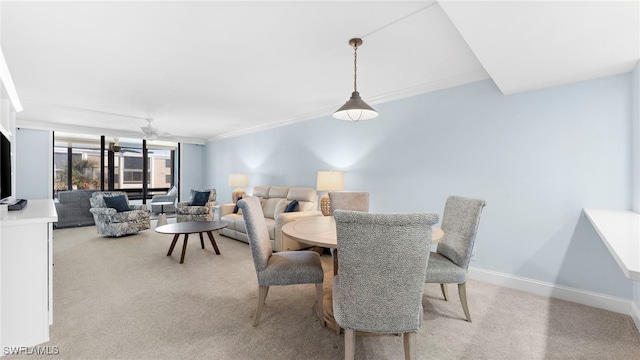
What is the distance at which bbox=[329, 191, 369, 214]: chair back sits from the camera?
9.53 feet

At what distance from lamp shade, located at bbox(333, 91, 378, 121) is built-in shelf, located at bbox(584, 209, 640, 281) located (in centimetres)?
→ 165

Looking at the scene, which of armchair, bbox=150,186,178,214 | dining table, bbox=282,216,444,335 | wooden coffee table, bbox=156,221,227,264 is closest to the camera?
dining table, bbox=282,216,444,335

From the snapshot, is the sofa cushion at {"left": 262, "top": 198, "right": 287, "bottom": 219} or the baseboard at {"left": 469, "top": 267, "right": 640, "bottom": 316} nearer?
the baseboard at {"left": 469, "top": 267, "right": 640, "bottom": 316}

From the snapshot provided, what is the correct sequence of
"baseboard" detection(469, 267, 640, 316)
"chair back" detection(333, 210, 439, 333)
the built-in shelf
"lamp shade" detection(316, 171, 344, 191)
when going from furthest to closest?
"lamp shade" detection(316, 171, 344, 191)
"baseboard" detection(469, 267, 640, 316)
"chair back" detection(333, 210, 439, 333)
the built-in shelf

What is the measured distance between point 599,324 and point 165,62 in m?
4.38

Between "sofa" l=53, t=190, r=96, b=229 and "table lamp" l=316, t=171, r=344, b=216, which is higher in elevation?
"table lamp" l=316, t=171, r=344, b=216

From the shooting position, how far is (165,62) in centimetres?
272

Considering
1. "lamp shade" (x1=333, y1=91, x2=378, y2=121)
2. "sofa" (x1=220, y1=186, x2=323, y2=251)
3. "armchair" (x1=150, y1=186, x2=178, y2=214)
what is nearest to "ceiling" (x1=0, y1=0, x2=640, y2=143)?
"lamp shade" (x1=333, y1=91, x2=378, y2=121)

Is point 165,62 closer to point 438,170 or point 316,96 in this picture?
point 316,96

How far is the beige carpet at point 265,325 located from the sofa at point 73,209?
3.51 metres

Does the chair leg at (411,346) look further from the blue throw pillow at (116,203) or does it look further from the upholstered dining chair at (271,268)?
the blue throw pillow at (116,203)

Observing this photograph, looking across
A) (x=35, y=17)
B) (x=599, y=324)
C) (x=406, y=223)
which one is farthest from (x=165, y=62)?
(x=599, y=324)

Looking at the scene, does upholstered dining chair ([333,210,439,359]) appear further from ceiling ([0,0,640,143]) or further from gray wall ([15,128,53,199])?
gray wall ([15,128,53,199])

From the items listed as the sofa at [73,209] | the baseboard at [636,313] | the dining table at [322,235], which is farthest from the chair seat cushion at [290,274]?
the sofa at [73,209]
